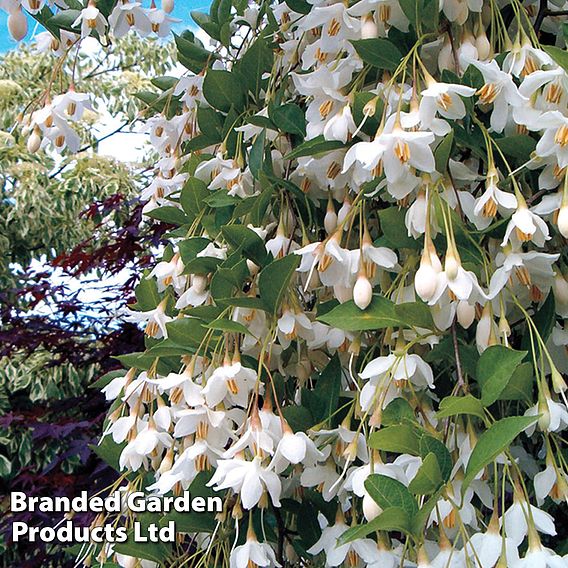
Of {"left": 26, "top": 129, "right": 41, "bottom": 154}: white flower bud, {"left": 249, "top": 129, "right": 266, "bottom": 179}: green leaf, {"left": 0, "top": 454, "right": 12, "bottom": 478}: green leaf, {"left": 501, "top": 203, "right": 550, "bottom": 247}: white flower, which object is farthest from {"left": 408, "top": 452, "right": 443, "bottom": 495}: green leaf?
{"left": 0, "top": 454, "right": 12, "bottom": 478}: green leaf

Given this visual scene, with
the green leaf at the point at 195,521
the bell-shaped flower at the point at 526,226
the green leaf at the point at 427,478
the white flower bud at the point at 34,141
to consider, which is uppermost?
the white flower bud at the point at 34,141

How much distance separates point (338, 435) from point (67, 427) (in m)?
1.32

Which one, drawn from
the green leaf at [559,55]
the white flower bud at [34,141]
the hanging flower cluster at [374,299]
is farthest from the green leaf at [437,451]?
the white flower bud at [34,141]

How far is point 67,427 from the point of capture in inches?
76.2

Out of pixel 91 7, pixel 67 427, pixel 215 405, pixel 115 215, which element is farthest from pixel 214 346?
pixel 115 215

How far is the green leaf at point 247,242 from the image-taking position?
2.61ft

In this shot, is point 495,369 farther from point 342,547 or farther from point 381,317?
point 342,547

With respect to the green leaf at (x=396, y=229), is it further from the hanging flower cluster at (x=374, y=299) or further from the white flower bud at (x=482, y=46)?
the white flower bud at (x=482, y=46)

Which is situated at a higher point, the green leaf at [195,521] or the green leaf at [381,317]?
the green leaf at [381,317]

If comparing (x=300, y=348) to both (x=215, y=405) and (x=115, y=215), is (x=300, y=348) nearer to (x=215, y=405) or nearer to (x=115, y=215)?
(x=215, y=405)

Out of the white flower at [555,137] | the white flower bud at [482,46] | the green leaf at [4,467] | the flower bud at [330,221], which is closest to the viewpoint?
the white flower at [555,137]

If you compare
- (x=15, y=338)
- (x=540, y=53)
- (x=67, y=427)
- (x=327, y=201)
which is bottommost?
(x=67, y=427)

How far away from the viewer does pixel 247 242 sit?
0.81m

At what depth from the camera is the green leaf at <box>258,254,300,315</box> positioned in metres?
0.74
